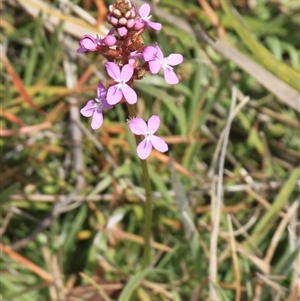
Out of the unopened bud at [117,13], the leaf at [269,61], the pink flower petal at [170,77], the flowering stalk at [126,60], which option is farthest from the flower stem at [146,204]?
the leaf at [269,61]

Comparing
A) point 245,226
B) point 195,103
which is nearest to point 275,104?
point 195,103

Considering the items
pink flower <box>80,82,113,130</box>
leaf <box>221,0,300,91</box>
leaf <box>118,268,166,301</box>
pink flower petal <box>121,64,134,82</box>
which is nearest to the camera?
pink flower petal <box>121,64,134,82</box>

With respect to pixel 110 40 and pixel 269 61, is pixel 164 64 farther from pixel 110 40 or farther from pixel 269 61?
pixel 269 61

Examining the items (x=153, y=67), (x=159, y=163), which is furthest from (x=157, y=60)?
(x=159, y=163)

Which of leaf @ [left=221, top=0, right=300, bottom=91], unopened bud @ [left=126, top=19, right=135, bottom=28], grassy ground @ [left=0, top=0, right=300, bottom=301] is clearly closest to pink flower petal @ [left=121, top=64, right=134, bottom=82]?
unopened bud @ [left=126, top=19, right=135, bottom=28]

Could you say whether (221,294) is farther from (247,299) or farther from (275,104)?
(275,104)

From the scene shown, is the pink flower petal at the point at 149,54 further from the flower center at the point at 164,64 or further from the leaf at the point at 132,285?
the leaf at the point at 132,285

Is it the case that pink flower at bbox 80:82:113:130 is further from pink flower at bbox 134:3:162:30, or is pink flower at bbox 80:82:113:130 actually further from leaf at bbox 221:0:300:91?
leaf at bbox 221:0:300:91
